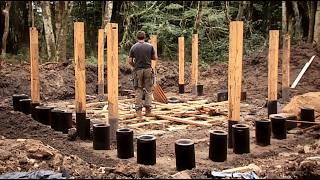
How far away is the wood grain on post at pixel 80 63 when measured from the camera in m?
6.93

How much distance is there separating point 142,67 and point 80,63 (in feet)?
6.97

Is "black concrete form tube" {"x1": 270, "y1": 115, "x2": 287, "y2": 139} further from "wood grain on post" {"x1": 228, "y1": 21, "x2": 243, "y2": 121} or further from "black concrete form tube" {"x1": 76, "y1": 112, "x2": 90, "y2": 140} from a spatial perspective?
"black concrete form tube" {"x1": 76, "y1": 112, "x2": 90, "y2": 140}

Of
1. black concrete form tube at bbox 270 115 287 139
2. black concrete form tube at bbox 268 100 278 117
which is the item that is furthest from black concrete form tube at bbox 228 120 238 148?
black concrete form tube at bbox 268 100 278 117

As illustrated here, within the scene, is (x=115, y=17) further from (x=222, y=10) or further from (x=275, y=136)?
(x=275, y=136)

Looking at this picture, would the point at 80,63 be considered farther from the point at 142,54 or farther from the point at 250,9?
the point at 250,9

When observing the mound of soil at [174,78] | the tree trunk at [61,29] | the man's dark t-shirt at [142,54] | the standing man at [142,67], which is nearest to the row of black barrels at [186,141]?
the standing man at [142,67]

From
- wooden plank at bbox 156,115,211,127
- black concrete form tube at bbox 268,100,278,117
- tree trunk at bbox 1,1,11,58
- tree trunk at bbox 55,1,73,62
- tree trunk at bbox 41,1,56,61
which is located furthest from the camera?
tree trunk at bbox 1,1,11,58

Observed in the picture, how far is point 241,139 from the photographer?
6.36m

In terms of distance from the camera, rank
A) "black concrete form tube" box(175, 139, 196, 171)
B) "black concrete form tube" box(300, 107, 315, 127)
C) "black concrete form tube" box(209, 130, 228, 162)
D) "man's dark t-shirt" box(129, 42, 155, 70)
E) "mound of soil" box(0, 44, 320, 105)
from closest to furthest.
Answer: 1. "black concrete form tube" box(175, 139, 196, 171)
2. "black concrete form tube" box(209, 130, 228, 162)
3. "black concrete form tube" box(300, 107, 315, 127)
4. "man's dark t-shirt" box(129, 42, 155, 70)
5. "mound of soil" box(0, 44, 320, 105)

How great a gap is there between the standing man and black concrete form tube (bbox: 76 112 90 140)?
6.38ft

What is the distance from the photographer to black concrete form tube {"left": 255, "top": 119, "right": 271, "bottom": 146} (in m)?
6.90

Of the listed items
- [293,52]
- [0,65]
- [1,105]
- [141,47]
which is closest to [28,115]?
[1,105]

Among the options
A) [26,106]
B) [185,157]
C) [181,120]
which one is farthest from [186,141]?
[26,106]

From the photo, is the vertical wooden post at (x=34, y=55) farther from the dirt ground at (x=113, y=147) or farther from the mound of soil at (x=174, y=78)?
the mound of soil at (x=174, y=78)
